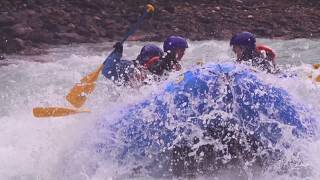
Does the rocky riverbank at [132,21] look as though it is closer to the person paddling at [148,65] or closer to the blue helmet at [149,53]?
the person paddling at [148,65]

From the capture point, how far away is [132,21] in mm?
14641

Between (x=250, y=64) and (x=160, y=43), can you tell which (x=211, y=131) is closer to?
(x=250, y=64)

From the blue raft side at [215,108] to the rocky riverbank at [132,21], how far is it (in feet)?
26.6

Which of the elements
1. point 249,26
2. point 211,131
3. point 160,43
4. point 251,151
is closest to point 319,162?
point 251,151

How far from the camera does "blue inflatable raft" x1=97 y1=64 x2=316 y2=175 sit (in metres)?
4.49

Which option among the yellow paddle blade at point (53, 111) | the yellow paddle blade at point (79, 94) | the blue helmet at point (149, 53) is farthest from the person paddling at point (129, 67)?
the yellow paddle blade at point (53, 111)

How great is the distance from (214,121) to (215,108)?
3.9 inches

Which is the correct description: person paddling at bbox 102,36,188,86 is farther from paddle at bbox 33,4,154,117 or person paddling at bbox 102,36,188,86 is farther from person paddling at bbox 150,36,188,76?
paddle at bbox 33,4,154,117

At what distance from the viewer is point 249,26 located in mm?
14773

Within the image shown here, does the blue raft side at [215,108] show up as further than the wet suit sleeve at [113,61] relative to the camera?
No

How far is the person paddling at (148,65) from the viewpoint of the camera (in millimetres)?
5312

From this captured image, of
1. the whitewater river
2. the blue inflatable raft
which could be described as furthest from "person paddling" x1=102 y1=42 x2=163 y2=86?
the blue inflatable raft

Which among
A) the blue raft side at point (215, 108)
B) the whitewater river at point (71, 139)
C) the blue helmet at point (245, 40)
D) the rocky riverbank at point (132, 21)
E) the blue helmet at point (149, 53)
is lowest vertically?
the rocky riverbank at point (132, 21)

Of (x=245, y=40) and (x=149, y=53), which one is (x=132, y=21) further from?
(x=245, y=40)
